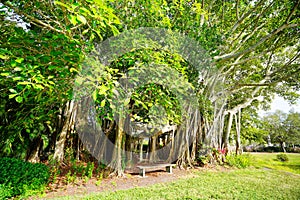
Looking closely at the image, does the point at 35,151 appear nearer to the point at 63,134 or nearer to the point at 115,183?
the point at 63,134

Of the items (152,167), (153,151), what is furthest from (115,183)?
(153,151)

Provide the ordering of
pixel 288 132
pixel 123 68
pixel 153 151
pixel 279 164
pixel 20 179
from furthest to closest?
1. pixel 288 132
2. pixel 279 164
3. pixel 153 151
4. pixel 123 68
5. pixel 20 179

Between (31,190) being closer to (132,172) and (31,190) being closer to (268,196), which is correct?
(132,172)

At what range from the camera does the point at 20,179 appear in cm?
316

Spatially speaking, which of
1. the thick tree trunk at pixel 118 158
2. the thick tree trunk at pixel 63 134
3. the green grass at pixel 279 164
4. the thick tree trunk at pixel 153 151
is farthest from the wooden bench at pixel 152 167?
the green grass at pixel 279 164

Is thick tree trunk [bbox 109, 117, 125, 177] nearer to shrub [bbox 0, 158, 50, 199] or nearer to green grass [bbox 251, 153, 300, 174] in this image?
shrub [bbox 0, 158, 50, 199]

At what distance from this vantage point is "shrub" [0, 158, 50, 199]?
2.97m

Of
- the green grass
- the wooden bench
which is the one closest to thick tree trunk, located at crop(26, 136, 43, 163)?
the wooden bench

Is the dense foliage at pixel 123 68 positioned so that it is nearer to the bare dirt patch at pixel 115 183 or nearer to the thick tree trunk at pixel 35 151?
the thick tree trunk at pixel 35 151

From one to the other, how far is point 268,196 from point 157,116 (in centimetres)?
291

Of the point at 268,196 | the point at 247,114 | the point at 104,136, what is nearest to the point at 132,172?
the point at 104,136

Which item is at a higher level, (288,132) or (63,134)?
(288,132)

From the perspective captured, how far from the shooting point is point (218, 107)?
7727 mm

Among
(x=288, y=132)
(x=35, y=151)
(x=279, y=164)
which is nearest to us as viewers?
(x=35, y=151)
